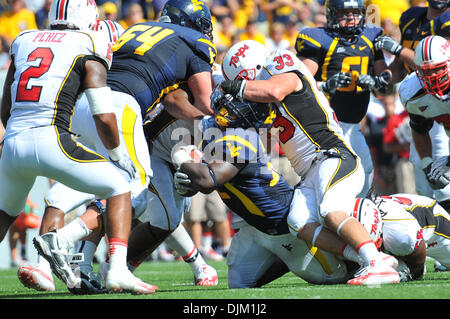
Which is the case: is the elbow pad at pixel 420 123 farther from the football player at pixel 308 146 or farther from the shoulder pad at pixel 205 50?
the shoulder pad at pixel 205 50

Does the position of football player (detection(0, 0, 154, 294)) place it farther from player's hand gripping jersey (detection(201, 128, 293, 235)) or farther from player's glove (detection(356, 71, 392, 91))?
player's glove (detection(356, 71, 392, 91))

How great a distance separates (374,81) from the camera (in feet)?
23.1

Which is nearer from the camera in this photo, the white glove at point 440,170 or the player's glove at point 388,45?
the white glove at point 440,170

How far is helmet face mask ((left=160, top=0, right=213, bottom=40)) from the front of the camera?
6.02 m

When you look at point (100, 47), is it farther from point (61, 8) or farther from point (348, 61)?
point (348, 61)

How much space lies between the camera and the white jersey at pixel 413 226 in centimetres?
498

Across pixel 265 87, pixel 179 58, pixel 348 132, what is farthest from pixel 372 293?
pixel 348 132

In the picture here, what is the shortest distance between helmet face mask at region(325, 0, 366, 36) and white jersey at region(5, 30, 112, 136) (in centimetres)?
317

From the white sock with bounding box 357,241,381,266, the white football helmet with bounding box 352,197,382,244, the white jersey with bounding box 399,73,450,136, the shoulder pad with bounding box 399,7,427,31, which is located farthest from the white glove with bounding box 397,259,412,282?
the shoulder pad with bounding box 399,7,427,31

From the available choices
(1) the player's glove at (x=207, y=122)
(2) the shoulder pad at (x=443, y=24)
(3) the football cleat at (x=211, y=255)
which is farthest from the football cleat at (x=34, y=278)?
(3) the football cleat at (x=211, y=255)

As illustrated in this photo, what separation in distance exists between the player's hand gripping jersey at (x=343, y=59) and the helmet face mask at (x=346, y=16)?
0.10 m

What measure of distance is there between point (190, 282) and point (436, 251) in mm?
1953

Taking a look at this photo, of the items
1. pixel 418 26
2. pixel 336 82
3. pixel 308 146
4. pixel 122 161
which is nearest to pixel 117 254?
pixel 122 161

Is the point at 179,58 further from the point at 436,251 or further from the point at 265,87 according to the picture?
the point at 436,251
